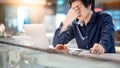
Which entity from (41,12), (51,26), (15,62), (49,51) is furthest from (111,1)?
(49,51)

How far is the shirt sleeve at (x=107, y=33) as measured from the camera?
1.77 m

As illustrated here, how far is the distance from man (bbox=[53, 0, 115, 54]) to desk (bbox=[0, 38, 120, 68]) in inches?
13.3

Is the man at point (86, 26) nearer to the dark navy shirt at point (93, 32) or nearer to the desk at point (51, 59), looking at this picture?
the dark navy shirt at point (93, 32)

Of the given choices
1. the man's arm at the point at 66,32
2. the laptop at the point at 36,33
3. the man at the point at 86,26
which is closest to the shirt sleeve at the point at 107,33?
the man at the point at 86,26

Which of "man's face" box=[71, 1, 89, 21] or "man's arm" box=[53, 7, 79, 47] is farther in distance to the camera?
"man's arm" box=[53, 7, 79, 47]

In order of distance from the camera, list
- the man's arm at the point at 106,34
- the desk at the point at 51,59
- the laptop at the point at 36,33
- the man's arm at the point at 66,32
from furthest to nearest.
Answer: the man's arm at the point at 66,32
the laptop at the point at 36,33
the man's arm at the point at 106,34
the desk at the point at 51,59

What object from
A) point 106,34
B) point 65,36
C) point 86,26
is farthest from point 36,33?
point 106,34

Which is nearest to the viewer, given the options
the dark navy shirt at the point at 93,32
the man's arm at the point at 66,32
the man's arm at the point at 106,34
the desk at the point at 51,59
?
the desk at the point at 51,59

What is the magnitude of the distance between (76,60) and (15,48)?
742mm

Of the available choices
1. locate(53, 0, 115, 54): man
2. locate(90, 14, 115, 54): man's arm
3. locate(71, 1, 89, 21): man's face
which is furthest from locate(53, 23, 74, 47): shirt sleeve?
locate(90, 14, 115, 54): man's arm

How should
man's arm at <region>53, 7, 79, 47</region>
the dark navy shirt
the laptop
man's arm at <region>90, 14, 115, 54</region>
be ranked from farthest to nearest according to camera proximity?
man's arm at <region>53, 7, 79, 47</region>, the laptop, the dark navy shirt, man's arm at <region>90, 14, 115, 54</region>

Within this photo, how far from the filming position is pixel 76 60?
1.19 meters

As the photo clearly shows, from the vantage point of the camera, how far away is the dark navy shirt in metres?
1.87

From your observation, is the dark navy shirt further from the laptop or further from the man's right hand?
the laptop
